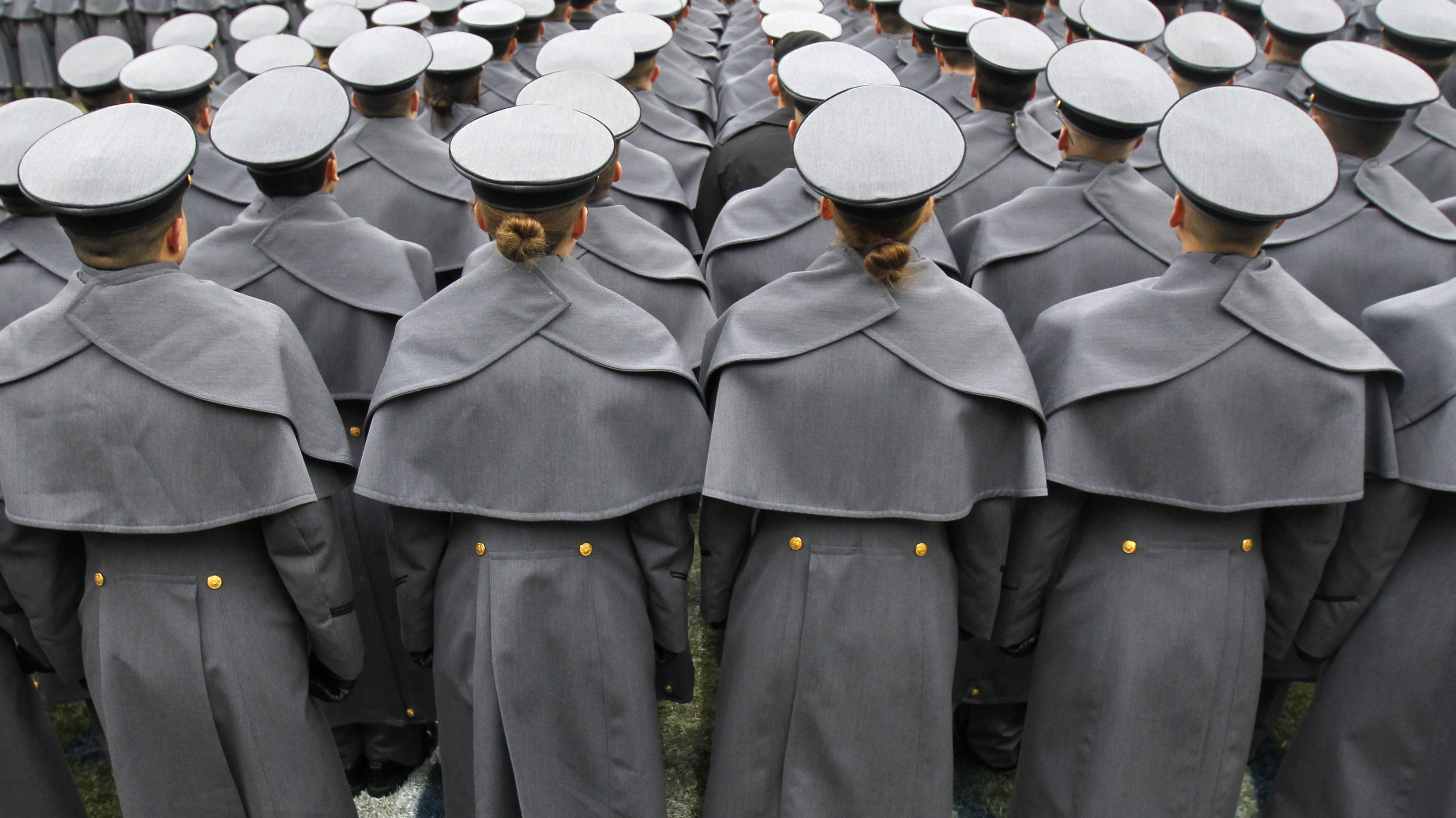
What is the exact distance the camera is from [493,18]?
18.6 ft

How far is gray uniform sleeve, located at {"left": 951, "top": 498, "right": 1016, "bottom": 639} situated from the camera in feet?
8.46

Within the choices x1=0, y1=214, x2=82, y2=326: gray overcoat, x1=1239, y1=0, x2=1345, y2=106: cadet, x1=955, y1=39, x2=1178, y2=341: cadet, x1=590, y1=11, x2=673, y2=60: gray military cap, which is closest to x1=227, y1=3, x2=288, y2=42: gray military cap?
x1=590, y1=11, x2=673, y2=60: gray military cap

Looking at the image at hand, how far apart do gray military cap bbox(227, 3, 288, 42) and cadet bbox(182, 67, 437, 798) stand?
3731mm

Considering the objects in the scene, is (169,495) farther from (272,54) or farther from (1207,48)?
(1207,48)

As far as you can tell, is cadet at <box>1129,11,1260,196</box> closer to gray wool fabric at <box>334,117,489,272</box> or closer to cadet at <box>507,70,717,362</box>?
cadet at <box>507,70,717,362</box>

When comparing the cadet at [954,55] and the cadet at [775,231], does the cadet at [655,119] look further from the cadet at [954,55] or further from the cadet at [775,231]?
the cadet at [775,231]

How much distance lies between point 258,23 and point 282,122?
13.6 feet

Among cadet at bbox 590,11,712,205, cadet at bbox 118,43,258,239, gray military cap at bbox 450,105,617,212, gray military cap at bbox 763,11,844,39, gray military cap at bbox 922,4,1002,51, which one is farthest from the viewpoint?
gray military cap at bbox 763,11,844,39

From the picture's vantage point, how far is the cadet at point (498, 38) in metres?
5.61

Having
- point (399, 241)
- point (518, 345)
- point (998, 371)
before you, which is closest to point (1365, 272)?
point (998, 371)

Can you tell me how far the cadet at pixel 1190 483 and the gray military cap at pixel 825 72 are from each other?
147 centimetres

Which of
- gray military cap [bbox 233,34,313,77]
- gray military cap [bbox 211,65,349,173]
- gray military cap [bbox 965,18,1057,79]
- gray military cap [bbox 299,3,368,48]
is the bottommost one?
gray military cap [bbox 299,3,368,48]

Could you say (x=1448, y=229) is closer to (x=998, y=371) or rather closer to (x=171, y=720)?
(x=998, y=371)

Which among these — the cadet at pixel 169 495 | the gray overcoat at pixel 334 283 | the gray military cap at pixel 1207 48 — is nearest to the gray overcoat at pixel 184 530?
the cadet at pixel 169 495
